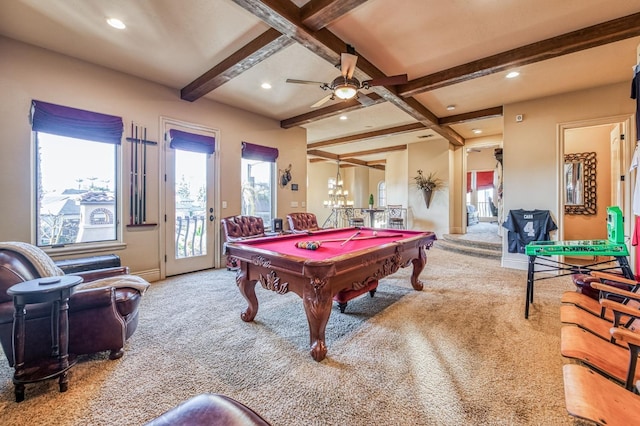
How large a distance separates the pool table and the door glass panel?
2.46 meters

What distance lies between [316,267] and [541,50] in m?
3.65

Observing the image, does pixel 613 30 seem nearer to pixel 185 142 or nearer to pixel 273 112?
pixel 273 112

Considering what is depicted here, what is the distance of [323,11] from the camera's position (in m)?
2.45

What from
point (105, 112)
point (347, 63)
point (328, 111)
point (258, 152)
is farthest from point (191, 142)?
point (347, 63)

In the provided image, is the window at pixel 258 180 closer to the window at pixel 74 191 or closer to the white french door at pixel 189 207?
the white french door at pixel 189 207

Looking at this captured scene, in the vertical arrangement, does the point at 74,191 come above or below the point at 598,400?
above

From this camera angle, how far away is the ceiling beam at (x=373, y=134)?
661 cm

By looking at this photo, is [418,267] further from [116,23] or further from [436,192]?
[436,192]

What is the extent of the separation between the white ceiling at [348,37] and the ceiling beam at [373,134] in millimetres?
1957

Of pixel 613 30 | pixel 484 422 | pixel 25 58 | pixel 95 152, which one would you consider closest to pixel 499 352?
pixel 484 422

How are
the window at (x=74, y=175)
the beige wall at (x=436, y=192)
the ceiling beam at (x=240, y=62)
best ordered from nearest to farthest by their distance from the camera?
the ceiling beam at (x=240, y=62)
the window at (x=74, y=175)
the beige wall at (x=436, y=192)

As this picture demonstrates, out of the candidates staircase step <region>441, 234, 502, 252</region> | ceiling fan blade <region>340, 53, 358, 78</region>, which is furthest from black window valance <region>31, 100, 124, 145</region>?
staircase step <region>441, 234, 502, 252</region>

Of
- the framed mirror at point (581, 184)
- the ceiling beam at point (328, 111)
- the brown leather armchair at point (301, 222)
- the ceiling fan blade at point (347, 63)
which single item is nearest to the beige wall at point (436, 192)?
the framed mirror at point (581, 184)

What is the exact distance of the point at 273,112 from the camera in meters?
5.61
